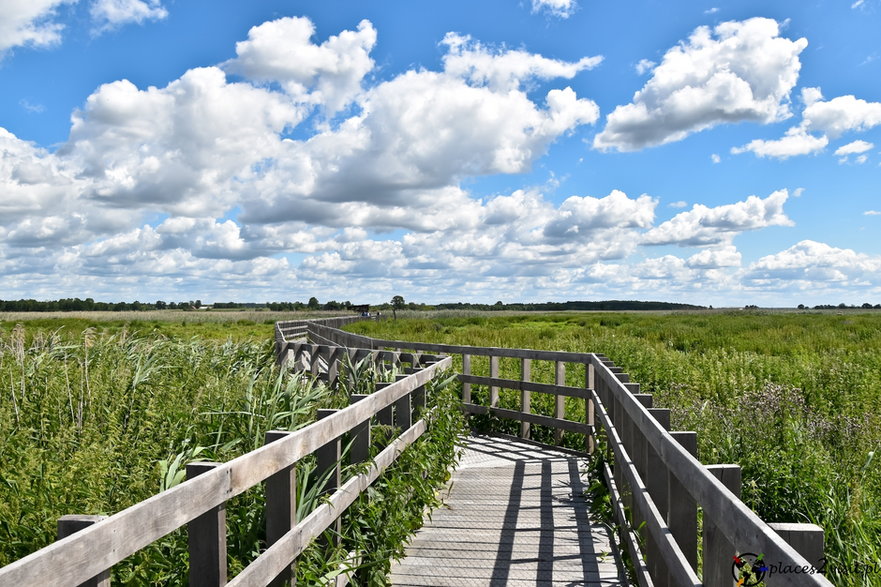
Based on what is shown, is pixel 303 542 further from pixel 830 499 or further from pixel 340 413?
pixel 830 499

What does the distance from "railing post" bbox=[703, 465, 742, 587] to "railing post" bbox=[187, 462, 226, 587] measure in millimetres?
1949

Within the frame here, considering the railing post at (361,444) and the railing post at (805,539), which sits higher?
the railing post at (805,539)

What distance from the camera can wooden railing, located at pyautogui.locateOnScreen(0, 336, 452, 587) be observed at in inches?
80.9

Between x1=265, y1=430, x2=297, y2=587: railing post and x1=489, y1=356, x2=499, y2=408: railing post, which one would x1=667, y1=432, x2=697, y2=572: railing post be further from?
x1=489, y1=356, x2=499, y2=408: railing post

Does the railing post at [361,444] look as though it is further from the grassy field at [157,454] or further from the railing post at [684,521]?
the railing post at [684,521]

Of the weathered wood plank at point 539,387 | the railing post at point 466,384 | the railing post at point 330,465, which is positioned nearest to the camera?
the railing post at point 330,465

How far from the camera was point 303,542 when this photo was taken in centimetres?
387

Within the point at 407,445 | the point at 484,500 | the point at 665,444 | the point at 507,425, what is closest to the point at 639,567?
the point at 665,444

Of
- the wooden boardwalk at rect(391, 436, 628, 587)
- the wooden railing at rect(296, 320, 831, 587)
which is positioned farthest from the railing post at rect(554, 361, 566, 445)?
the wooden railing at rect(296, 320, 831, 587)

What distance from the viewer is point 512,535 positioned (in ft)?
20.5

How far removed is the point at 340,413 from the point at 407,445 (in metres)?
2.14

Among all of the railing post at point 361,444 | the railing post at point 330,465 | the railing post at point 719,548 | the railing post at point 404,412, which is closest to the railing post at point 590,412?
the railing post at point 404,412

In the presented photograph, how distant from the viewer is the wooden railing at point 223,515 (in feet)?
6.74

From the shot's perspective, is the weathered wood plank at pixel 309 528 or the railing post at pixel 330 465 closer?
the weathered wood plank at pixel 309 528
